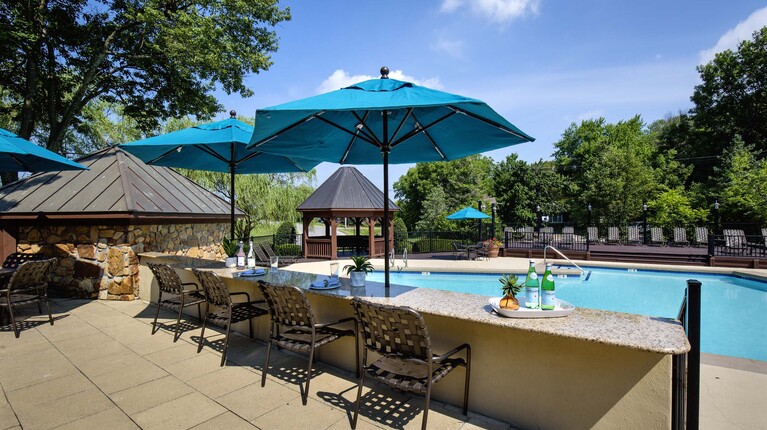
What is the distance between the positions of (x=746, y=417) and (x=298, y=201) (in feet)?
64.3

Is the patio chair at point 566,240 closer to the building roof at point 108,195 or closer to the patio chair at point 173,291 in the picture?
the building roof at point 108,195

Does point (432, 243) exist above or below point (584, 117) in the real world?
below

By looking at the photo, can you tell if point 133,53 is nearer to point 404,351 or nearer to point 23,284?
point 23,284

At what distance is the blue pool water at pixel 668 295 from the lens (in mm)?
6426

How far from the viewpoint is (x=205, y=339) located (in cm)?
453

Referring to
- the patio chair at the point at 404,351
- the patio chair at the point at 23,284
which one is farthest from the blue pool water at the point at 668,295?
the patio chair at the point at 23,284

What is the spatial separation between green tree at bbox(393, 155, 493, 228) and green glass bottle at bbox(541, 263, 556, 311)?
23.9 m

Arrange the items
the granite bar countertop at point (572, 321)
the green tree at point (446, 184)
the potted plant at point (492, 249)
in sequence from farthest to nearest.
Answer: the green tree at point (446, 184) → the potted plant at point (492, 249) → the granite bar countertop at point (572, 321)

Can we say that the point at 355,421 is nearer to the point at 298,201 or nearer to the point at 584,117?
the point at 298,201

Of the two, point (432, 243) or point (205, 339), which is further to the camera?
point (432, 243)

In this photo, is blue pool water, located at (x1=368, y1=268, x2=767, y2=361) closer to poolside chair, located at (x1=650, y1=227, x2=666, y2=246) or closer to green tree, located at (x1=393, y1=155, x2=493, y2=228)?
poolside chair, located at (x1=650, y1=227, x2=666, y2=246)

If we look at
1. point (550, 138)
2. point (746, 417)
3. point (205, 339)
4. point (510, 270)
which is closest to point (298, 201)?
point (510, 270)

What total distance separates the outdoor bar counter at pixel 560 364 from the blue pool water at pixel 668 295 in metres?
5.30

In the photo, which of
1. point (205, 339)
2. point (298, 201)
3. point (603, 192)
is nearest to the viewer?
point (205, 339)
